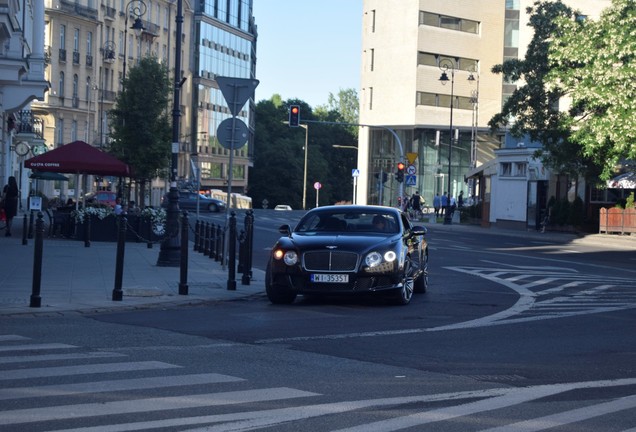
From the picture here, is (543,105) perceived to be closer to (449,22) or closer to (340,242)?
(340,242)

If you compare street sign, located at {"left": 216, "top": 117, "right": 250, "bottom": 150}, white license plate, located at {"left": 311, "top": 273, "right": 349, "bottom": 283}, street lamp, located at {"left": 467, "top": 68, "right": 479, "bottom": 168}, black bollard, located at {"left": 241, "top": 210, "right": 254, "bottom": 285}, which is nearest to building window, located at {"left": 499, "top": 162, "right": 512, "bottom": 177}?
street lamp, located at {"left": 467, "top": 68, "right": 479, "bottom": 168}

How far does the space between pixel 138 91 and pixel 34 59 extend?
25839 mm

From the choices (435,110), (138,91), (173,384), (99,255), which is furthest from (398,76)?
(173,384)

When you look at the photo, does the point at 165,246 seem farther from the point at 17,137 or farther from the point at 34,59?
the point at 17,137

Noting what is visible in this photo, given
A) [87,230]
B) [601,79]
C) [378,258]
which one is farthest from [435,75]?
[378,258]

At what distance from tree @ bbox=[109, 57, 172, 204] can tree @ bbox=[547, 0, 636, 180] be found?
26.1m

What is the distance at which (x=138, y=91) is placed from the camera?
6588cm

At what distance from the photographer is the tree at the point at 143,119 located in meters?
65.8

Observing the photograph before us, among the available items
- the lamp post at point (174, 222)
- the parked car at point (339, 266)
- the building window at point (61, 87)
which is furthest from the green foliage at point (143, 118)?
the parked car at point (339, 266)

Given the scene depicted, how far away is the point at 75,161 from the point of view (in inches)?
1307

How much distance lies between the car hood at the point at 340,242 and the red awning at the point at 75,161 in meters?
17.9

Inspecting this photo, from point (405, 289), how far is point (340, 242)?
1149 mm

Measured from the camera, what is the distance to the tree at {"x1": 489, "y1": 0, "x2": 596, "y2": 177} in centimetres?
4909

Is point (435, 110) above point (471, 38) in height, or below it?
below
